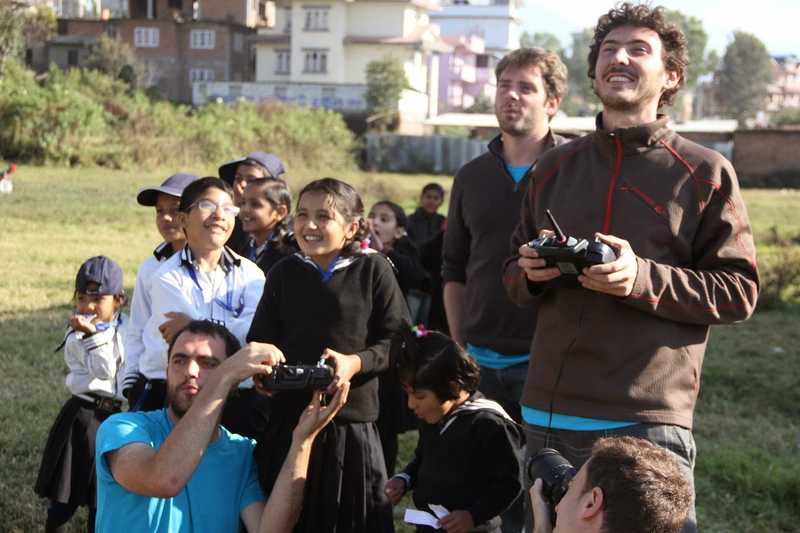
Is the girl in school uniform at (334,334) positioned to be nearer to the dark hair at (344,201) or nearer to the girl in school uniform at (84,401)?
the dark hair at (344,201)

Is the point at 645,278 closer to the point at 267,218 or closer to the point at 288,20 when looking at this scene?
the point at 267,218

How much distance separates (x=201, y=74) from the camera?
59.8 m

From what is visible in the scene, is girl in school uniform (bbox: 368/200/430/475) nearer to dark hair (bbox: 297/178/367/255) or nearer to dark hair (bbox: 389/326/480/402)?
dark hair (bbox: 389/326/480/402)

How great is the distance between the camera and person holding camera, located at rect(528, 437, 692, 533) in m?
2.21

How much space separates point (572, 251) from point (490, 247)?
1576mm

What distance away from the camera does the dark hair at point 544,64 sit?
4.26m

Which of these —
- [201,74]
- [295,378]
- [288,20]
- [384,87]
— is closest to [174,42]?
[201,74]

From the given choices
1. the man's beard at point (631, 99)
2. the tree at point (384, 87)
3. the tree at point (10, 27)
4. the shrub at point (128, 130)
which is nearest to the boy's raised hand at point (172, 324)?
the man's beard at point (631, 99)

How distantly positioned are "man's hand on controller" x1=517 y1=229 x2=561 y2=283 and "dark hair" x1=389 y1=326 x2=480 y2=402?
0.96m

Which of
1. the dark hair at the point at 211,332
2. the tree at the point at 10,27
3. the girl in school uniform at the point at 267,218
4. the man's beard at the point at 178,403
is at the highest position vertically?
the tree at the point at 10,27

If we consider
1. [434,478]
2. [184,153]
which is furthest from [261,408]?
[184,153]

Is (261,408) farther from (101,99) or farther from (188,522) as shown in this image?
(101,99)

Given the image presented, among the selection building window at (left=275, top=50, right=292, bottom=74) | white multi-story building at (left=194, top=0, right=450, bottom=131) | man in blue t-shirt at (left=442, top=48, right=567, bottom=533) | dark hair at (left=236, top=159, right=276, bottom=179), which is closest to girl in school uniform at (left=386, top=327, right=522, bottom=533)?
man in blue t-shirt at (left=442, top=48, right=567, bottom=533)

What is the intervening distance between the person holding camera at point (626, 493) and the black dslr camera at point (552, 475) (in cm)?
6
